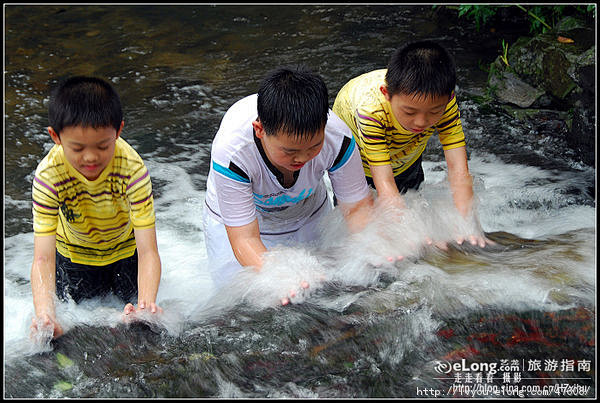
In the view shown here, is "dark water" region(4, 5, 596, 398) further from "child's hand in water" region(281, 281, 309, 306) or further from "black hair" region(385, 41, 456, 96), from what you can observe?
"black hair" region(385, 41, 456, 96)

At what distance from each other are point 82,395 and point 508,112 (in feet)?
16.4

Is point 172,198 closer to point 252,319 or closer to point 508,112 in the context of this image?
point 252,319

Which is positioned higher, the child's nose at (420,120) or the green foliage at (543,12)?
the child's nose at (420,120)

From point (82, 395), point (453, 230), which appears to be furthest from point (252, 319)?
point (453, 230)

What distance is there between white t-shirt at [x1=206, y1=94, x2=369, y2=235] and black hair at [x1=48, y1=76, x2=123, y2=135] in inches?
20.4

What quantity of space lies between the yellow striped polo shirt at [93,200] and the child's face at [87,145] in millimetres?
194

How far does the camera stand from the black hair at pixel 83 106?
8.99 feet

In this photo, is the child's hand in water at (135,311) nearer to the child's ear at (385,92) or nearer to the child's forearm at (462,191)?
the child's ear at (385,92)

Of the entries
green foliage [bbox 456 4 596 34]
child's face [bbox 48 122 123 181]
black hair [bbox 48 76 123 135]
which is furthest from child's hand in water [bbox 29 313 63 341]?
green foliage [bbox 456 4 596 34]

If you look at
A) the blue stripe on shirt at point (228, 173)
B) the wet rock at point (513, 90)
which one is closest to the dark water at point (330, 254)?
the wet rock at point (513, 90)

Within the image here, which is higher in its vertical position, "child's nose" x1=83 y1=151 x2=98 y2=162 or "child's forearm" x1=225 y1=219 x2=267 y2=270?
"child's nose" x1=83 y1=151 x2=98 y2=162

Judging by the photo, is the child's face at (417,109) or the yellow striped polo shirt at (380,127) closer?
the child's face at (417,109)

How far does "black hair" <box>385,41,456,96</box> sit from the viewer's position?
3330 millimetres

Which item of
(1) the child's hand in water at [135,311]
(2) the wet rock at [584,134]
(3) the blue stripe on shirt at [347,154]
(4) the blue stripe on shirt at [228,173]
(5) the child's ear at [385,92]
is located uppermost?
(5) the child's ear at [385,92]
